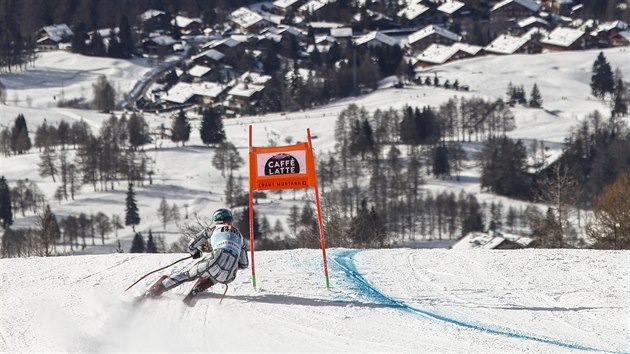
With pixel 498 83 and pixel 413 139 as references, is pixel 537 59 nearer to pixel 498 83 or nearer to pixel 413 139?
pixel 498 83

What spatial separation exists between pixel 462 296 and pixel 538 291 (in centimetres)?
98

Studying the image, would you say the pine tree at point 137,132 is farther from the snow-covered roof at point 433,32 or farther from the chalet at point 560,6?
the chalet at point 560,6

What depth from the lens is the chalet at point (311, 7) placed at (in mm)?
131125

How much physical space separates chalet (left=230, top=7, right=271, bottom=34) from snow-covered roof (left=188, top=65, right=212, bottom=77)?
908 inches

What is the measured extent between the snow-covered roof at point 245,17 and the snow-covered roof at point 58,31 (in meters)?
24.3

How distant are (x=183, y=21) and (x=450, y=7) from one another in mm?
40367

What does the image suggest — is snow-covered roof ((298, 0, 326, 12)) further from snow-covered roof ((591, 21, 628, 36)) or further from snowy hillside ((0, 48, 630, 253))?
snow-covered roof ((591, 21, 628, 36))

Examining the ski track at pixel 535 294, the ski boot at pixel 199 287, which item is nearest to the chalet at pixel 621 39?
the ski track at pixel 535 294

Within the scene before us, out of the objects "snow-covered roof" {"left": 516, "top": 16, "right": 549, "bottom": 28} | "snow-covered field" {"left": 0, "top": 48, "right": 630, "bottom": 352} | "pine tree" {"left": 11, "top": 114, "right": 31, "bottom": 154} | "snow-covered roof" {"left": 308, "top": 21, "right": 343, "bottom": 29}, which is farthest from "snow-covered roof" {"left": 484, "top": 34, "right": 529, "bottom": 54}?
"snow-covered field" {"left": 0, "top": 48, "right": 630, "bottom": 352}

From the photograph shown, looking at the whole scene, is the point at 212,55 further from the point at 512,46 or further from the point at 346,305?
the point at 346,305

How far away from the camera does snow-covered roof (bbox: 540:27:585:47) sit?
103m

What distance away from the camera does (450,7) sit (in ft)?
410

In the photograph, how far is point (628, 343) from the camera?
804 cm

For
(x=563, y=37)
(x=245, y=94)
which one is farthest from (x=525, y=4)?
(x=245, y=94)
